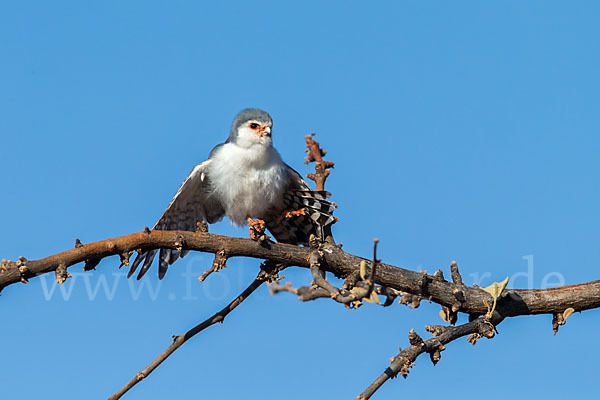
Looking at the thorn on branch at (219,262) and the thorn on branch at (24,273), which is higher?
the thorn on branch at (219,262)

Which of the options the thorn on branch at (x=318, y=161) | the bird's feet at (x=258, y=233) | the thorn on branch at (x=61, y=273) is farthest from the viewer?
the thorn on branch at (x=318, y=161)

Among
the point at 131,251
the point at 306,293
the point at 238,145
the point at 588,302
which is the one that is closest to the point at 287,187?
the point at 238,145

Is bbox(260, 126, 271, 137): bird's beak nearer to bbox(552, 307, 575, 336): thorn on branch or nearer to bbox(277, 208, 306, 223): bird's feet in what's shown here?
bbox(277, 208, 306, 223): bird's feet

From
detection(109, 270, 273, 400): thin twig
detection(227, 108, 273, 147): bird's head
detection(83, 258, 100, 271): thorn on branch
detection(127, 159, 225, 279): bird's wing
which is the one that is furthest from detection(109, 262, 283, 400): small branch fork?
detection(227, 108, 273, 147): bird's head

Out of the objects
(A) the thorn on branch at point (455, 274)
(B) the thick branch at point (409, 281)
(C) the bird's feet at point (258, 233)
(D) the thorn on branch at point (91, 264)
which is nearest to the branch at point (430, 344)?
(B) the thick branch at point (409, 281)

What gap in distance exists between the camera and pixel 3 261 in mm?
4094

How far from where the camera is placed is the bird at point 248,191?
6691 mm

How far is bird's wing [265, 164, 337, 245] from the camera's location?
19.5ft

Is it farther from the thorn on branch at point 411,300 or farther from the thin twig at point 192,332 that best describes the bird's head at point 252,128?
the thorn on branch at point 411,300

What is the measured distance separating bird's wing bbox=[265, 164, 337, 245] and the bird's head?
0.44 m

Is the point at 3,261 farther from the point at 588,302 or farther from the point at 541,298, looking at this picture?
the point at 588,302

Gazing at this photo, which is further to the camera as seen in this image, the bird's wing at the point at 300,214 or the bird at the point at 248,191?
the bird at the point at 248,191

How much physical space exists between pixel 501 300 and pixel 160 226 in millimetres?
3547

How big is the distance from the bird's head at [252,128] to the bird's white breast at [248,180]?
0.23 ft
